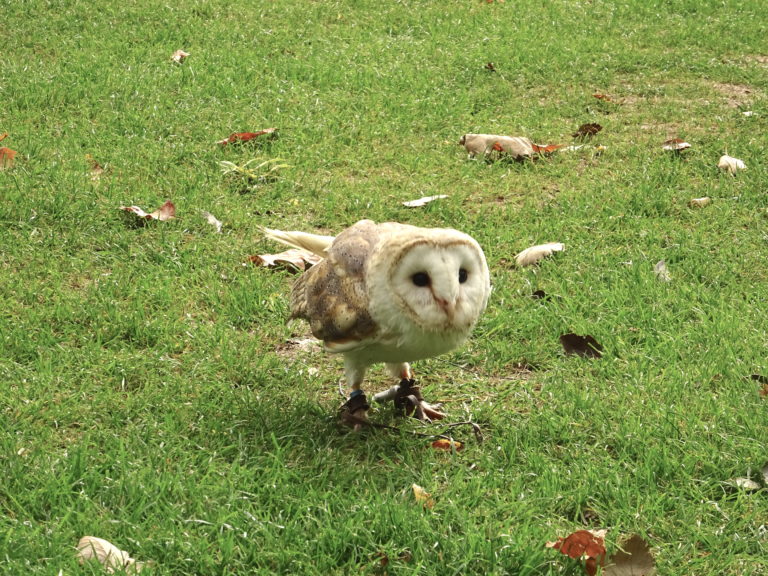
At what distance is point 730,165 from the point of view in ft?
18.8

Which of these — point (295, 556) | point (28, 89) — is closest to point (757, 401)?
point (295, 556)

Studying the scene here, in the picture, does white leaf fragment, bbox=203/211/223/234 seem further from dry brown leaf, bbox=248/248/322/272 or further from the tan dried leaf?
the tan dried leaf

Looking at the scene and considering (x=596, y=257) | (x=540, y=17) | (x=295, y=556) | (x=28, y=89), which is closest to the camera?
(x=295, y=556)

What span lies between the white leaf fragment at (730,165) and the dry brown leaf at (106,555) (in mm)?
4288

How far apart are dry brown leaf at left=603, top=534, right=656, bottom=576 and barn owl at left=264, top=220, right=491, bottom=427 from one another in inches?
33.4

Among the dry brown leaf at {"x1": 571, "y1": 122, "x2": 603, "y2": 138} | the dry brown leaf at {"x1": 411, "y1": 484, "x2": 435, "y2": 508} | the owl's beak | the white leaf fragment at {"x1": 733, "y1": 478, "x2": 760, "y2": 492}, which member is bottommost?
the dry brown leaf at {"x1": 411, "y1": 484, "x2": 435, "y2": 508}

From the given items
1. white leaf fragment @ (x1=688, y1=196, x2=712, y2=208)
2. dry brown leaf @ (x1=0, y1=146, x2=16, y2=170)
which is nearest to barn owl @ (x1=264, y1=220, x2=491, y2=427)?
white leaf fragment @ (x1=688, y1=196, x2=712, y2=208)

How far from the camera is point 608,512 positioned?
9.98ft

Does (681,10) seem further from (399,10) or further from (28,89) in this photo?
(28,89)

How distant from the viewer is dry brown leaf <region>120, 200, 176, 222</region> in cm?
505

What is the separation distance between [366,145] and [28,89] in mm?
2414

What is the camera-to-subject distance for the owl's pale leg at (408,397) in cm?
359

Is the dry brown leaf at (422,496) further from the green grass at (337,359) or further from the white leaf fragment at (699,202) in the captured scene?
the white leaf fragment at (699,202)

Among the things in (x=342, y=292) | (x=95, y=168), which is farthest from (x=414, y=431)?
(x=95, y=168)
